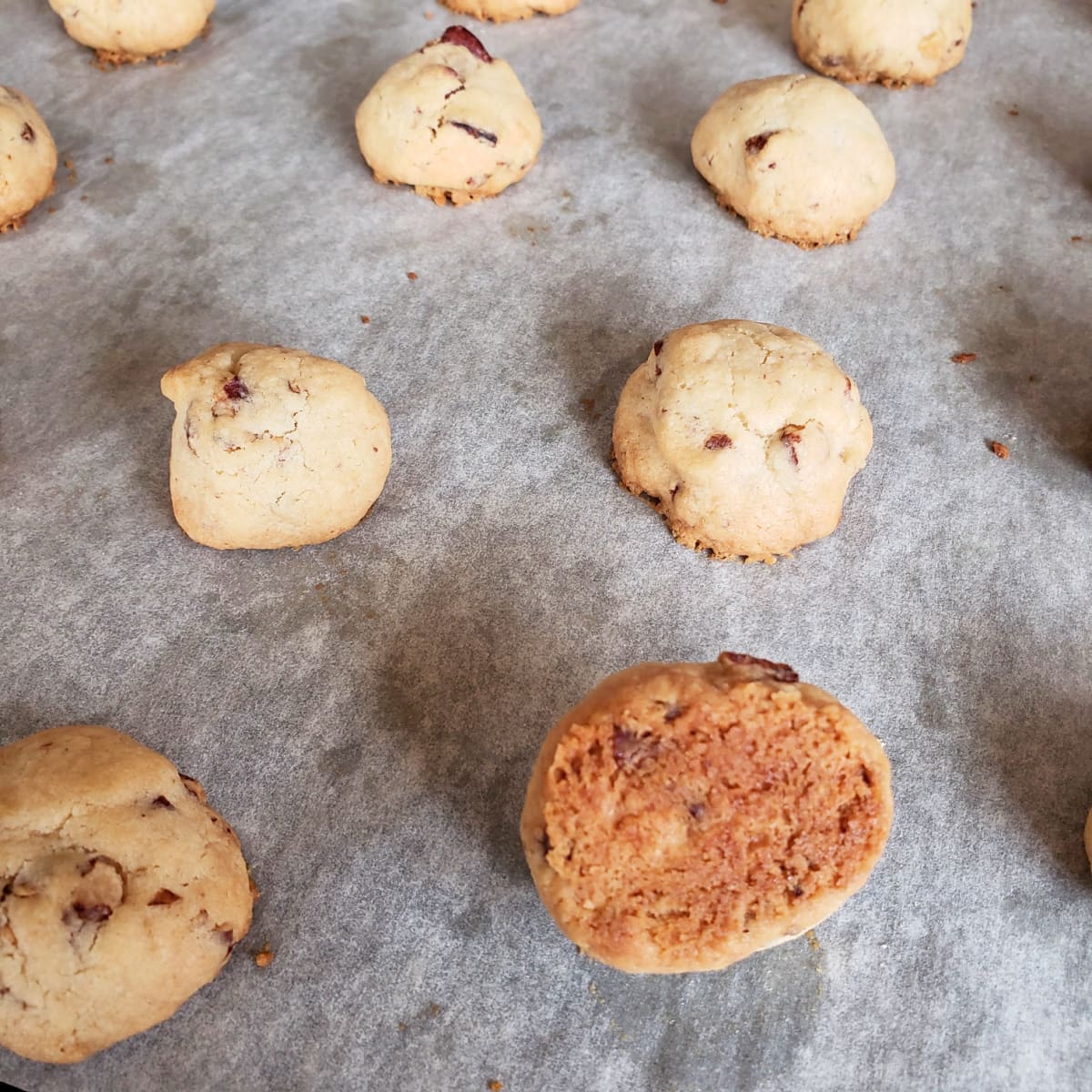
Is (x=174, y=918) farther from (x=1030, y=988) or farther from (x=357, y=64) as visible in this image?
(x=357, y=64)

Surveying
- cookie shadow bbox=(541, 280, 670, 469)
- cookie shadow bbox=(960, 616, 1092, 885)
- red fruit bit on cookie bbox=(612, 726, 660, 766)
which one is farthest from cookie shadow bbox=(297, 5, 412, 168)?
cookie shadow bbox=(960, 616, 1092, 885)

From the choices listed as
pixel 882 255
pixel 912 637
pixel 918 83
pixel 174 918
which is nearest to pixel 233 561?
pixel 174 918

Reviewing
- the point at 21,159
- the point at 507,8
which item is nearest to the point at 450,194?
the point at 507,8

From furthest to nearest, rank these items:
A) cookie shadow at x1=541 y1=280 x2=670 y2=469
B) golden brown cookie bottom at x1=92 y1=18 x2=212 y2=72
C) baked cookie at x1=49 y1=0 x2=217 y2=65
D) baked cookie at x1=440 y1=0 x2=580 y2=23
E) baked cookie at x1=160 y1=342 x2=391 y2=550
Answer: baked cookie at x1=440 y1=0 x2=580 y2=23, golden brown cookie bottom at x1=92 y1=18 x2=212 y2=72, baked cookie at x1=49 y1=0 x2=217 y2=65, cookie shadow at x1=541 y1=280 x2=670 y2=469, baked cookie at x1=160 y1=342 x2=391 y2=550

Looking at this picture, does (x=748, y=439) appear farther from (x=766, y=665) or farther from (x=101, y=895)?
(x=101, y=895)

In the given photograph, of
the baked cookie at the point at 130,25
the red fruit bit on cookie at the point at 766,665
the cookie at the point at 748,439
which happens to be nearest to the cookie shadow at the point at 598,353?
the cookie at the point at 748,439

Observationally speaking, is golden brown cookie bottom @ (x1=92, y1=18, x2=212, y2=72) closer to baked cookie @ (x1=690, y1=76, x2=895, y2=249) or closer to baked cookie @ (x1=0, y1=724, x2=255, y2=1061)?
baked cookie @ (x1=690, y1=76, x2=895, y2=249)

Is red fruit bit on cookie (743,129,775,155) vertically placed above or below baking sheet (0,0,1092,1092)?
above
